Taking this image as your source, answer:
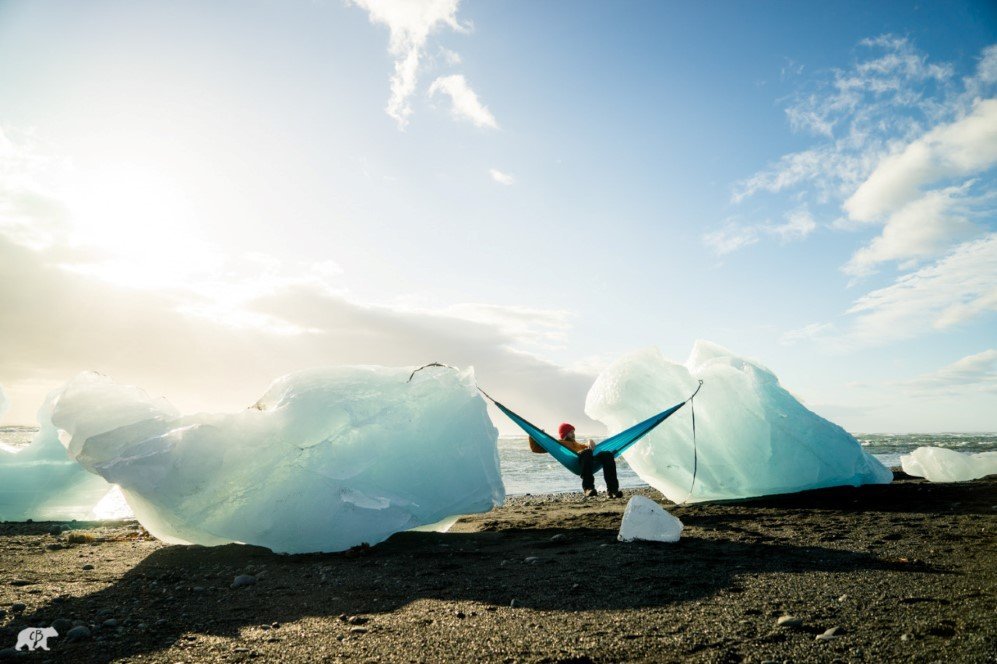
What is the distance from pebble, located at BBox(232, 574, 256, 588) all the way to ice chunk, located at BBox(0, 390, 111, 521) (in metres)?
6.22

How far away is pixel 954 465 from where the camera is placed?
1025 cm

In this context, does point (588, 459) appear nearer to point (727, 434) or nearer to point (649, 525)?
point (727, 434)

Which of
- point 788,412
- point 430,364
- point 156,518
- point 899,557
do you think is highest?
point 430,364

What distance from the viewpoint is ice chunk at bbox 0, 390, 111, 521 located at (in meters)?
8.76

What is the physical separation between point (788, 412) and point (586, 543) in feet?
13.5

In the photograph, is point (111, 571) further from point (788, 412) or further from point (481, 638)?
point (788, 412)

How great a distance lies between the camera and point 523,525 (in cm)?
723

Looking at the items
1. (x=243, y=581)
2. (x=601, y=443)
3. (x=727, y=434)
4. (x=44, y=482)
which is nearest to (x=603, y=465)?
→ (x=601, y=443)

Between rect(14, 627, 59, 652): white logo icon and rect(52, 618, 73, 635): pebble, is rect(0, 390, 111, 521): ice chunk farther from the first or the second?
rect(14, 627, 59, 652): white logo icon

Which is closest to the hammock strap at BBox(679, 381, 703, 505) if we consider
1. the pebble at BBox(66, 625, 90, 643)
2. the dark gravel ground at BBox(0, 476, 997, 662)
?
the dark gravel ground at BBox(0, 476, 997, 662)

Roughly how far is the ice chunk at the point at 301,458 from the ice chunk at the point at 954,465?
30.4 feet

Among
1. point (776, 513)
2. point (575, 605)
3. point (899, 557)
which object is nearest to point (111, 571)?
point (575, 605)

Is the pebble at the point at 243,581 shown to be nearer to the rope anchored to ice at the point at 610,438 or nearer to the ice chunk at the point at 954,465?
the rope anchored to ice at the point at 610,438

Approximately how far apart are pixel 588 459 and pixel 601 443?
408 millimetres
